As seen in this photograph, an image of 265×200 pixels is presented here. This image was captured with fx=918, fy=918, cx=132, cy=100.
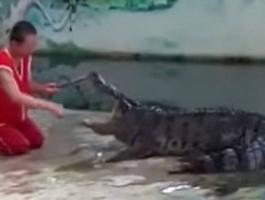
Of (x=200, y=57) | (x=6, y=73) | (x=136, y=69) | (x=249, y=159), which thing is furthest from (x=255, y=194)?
(x=200, y=57)

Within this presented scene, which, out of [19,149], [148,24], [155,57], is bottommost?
[19,149]

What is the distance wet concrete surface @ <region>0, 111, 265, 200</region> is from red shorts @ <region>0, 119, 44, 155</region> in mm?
57

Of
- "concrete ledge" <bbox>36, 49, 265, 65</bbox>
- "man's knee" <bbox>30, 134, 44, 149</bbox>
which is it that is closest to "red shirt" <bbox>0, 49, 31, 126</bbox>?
"man's knee" <bbox>30, 134, 44, 149</bbox>

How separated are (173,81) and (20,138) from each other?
4086 mm

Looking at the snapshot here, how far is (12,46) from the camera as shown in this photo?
4617 mm

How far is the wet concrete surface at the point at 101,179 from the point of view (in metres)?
3.84

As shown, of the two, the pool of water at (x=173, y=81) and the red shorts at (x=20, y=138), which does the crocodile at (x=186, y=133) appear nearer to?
the red shorts at (x=20, y=138)

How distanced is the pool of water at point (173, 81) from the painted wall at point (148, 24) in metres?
0.38

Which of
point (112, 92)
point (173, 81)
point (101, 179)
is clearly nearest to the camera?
point (101, 179)

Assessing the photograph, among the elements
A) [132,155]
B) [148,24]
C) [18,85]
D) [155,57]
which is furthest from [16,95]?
[148,24]

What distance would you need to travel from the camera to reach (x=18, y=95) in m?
4.42

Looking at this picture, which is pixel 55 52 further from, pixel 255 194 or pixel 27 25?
pixel 255 194

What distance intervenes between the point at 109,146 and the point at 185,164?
545mm

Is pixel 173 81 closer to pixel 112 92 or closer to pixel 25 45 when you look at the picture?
pixel 112 92
